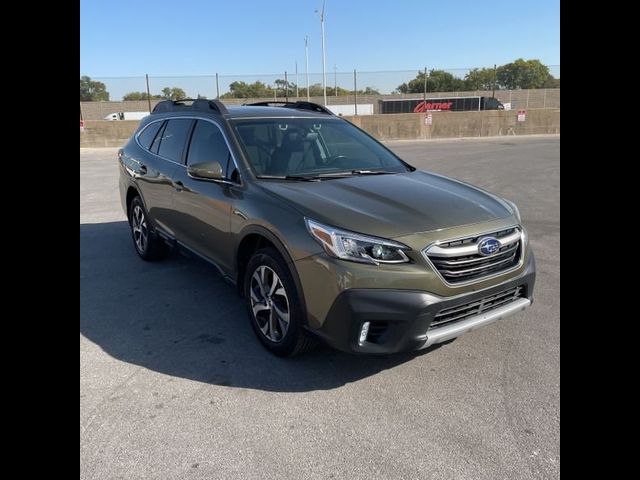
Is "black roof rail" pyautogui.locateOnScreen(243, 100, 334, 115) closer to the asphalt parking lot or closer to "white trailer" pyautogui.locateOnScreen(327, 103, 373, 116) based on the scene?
the asphalt parking lot

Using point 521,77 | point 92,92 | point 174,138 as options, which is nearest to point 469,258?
point 174,138

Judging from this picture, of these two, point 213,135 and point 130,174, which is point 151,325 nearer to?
point 213,135

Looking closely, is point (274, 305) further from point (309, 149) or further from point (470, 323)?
point (309, 149)

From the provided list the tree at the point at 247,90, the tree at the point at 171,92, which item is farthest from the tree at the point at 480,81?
the tree at the point at 171,92

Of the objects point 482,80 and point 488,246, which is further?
point 482,80

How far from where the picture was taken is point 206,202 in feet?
14.0

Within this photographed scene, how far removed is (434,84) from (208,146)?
39.3m

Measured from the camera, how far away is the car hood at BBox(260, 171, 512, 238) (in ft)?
10.2

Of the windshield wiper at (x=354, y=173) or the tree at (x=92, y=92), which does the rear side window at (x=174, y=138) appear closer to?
the windshield wiper at (x=354, y=173)

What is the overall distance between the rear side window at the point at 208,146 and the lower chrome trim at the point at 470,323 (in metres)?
2.09

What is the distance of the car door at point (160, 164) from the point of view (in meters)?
5.05

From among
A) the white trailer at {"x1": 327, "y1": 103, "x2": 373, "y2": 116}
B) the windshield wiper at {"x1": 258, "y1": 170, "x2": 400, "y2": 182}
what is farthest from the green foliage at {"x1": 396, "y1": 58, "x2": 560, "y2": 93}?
the windshield wiper at {"x1": 258, "y1": 170, "x2": 400, "y2": 182}

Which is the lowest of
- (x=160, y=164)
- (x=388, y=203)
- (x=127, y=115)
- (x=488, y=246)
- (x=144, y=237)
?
(x=144, y=237)
